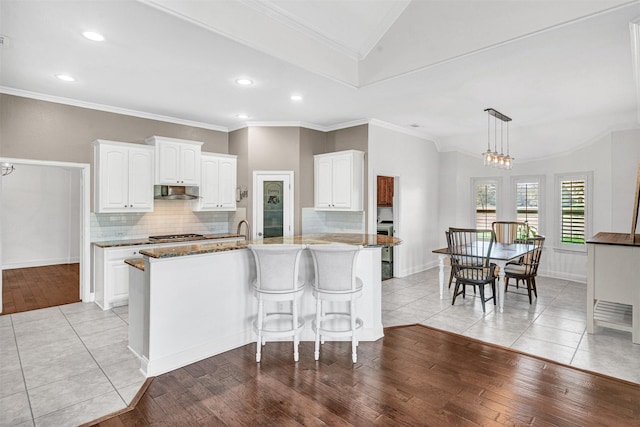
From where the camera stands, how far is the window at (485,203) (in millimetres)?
7250

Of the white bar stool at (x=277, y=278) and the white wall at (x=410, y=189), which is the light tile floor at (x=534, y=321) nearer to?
the white wall at (x=410, y=189)

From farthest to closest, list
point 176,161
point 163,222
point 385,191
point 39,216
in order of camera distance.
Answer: point 39,216, point 385,191, point 163,222, point 176,161

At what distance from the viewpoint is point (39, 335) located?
371 cm

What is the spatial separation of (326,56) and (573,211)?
18.0 ft

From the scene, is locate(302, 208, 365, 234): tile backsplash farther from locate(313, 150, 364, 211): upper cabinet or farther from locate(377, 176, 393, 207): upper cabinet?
locate(377, 176, 393, 207): upper cabinet

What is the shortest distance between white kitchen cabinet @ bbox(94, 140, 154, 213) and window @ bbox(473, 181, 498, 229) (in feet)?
20.9

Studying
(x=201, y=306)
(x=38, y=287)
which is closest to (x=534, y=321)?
(x=201, y=306)

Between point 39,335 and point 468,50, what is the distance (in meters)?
5.28

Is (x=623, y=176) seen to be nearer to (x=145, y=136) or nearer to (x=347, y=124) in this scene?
(x=347, y=124)

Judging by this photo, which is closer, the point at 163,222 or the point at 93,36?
the point at 93,36

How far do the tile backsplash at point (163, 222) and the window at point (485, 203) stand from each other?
195 inches

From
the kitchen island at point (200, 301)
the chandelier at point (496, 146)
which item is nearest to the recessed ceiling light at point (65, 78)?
the kitchen island at point (200, 301)

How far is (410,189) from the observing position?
6.86 meters

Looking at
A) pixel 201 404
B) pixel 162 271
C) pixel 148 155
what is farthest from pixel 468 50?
pixel 148 155
